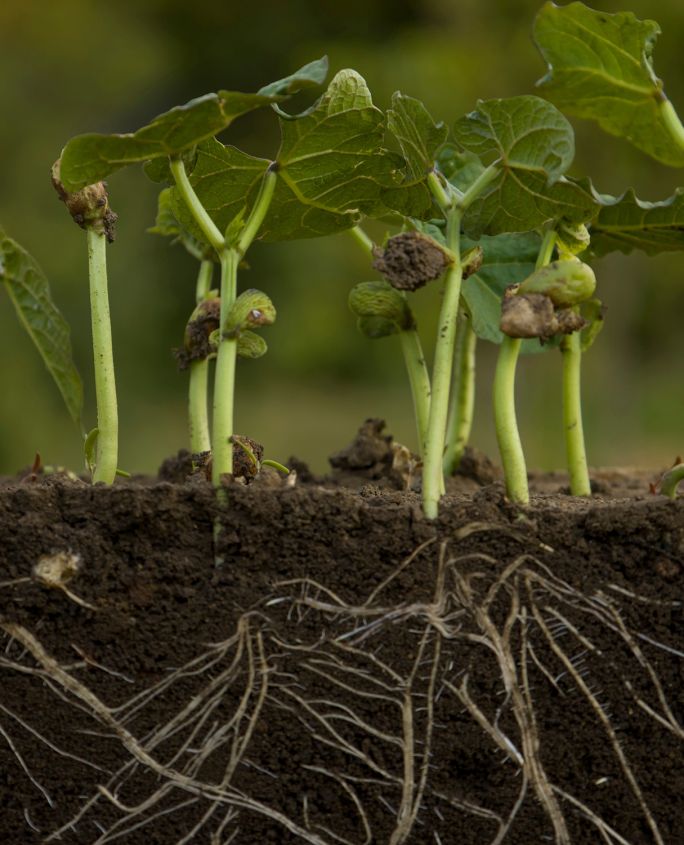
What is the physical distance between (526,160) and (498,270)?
0.19m

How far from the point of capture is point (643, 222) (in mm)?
780

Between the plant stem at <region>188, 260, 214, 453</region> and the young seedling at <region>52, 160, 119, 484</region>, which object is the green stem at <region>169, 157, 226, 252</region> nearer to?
the young seedling at <region>52, 160, 119, 484</region>

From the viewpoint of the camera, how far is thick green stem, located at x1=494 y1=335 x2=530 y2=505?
2.21ft

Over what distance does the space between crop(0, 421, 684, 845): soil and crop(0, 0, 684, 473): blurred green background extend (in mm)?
2301

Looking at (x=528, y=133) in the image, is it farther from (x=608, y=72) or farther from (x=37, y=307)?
(x=37, y=307)

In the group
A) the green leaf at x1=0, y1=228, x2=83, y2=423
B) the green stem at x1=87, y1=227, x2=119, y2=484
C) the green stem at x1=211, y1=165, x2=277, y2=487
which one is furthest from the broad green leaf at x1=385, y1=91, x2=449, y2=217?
the green leaf at x1=0, y1=228, x2=83, y2=423

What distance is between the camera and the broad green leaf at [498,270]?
0.85 metres

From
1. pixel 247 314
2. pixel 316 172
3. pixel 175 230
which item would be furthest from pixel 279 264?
pixel 247 314

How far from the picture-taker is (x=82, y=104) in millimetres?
4496

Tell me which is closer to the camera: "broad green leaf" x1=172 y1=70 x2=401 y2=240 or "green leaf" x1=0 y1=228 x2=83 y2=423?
"broad green leaf" x1=172 y1=70 x2=401 y2=240

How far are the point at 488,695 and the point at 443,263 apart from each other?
28 centimetres

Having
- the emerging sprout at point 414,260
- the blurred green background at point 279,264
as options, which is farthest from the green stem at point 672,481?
the blurred green background at point 279,264

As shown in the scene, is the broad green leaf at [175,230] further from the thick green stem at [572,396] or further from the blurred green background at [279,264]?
the blurred green background at [279,264]

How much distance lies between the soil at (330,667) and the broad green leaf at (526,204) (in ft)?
0.69
